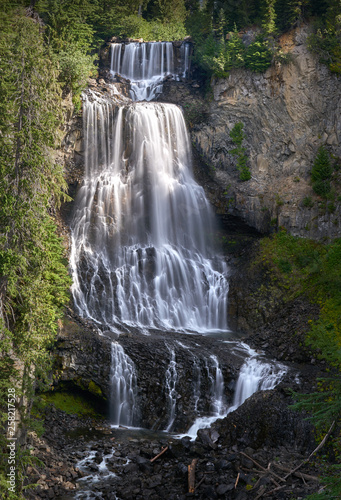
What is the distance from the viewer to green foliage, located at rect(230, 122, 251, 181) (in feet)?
99.0

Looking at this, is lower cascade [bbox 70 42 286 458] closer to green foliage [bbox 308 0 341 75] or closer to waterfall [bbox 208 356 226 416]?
waterfall [bbox 208 356 226 416]

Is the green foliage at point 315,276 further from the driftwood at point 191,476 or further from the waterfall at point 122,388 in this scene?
the waterfall at point 122,388

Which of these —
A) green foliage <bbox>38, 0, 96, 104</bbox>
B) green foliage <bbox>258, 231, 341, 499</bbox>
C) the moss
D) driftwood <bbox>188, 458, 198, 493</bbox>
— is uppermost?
green foliage <bbox>38, 0, 96, 104</bbox>

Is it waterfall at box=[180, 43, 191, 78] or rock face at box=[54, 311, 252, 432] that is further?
waterfall at box=[180, 43, 191, 78]

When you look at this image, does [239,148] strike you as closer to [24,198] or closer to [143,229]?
[143,229]

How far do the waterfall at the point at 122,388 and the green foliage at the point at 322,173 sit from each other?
1656cm

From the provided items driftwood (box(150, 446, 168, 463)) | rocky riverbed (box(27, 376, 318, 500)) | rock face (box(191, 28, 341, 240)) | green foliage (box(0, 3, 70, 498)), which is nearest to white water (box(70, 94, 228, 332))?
rock face (box(191, 28, 341, 240))

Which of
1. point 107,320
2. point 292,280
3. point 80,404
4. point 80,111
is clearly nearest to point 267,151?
point 292,280

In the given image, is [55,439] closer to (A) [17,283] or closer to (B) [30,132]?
(A) [17,283]

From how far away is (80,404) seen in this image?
16.8 metres

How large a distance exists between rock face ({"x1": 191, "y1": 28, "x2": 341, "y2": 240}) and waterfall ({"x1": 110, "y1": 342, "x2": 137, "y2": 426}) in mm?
14984

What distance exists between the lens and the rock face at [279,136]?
91.0ft

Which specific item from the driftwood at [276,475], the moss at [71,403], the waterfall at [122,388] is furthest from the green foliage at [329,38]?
the driftwood at [276,475]

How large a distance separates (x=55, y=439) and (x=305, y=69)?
26.8 metres
